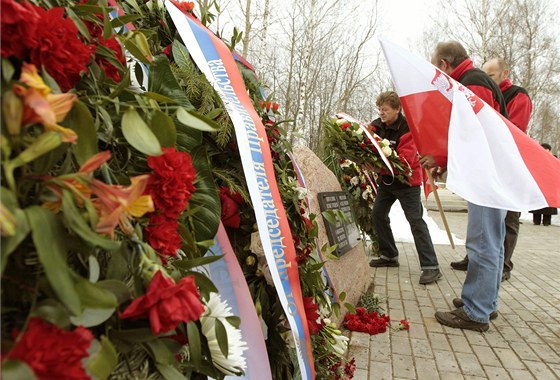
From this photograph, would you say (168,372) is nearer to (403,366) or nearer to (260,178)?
(260,178)

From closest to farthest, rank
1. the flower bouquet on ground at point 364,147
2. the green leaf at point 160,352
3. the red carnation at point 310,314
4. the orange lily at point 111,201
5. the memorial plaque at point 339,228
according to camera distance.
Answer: the orange lily at point 111,201 < the green leaf at point 160,352 < the red carnation at point 310,314 < the memorial plaque at point 339,228 < the flower bouquet on ground at point 364,147

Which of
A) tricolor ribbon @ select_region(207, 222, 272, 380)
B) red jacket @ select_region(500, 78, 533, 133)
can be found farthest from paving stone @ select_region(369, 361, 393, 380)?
red jacket @ select_region(500, 78, 533, 133)

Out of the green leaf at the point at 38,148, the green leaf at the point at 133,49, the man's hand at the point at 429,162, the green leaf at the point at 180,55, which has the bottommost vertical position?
the man's hand at the point at 429,162

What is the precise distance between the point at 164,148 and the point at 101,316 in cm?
31

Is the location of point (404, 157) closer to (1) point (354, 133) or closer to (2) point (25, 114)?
(1) point (354, 133)

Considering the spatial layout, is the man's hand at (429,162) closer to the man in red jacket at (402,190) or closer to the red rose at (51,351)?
the man in red jacket at (402,190)

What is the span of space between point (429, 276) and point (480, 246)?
5.03 feet

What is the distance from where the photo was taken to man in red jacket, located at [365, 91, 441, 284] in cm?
453

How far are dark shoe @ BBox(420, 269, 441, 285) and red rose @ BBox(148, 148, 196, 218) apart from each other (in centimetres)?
417

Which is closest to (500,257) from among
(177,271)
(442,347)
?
(442,347)

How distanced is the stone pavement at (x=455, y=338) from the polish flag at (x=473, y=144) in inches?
40.3

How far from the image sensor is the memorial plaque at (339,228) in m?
3.13

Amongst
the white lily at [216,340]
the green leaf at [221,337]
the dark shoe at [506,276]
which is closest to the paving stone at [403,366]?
the white lily at [216,340]

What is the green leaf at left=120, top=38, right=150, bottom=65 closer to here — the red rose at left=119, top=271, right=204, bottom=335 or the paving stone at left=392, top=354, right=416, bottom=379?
the red rose at left=119, top=271, right=204, bottom=335
